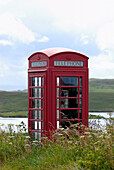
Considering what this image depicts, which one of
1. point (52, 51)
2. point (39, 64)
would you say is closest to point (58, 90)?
point (39, 64)

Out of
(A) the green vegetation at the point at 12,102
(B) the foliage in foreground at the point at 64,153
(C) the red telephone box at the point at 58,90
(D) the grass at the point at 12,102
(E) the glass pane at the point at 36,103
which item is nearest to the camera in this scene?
(B) the foliage in foreground at the point at 64,153

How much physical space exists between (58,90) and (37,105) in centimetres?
66

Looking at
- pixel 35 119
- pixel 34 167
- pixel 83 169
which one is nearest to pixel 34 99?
pixel 35 119

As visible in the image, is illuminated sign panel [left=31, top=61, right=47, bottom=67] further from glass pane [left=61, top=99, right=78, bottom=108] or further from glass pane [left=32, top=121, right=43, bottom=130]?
glass pane [left=32, top=121, right=43, bottom=130]

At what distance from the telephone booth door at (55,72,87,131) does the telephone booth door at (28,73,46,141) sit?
0.36m

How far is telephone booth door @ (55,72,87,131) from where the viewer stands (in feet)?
28.0

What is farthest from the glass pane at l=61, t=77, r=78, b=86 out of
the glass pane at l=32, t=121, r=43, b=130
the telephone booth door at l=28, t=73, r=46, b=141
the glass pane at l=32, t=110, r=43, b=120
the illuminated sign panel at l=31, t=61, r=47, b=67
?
the glass pane at l=32, t=121, r=43, b=130

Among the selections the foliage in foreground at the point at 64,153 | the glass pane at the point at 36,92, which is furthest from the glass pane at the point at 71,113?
the foliage in foreground at the point at 64,153

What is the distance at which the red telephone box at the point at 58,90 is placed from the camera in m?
8.46

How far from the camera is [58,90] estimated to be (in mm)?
8531

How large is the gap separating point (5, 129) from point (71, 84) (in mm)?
1964

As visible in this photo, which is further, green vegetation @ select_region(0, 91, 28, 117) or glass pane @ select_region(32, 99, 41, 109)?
green vegetation @ select_region(0, 91, 28, 117)

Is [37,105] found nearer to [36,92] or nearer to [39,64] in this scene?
[36,92]

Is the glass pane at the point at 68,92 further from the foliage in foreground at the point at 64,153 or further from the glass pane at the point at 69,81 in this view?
the foliage in foreground at the point at 64,153
